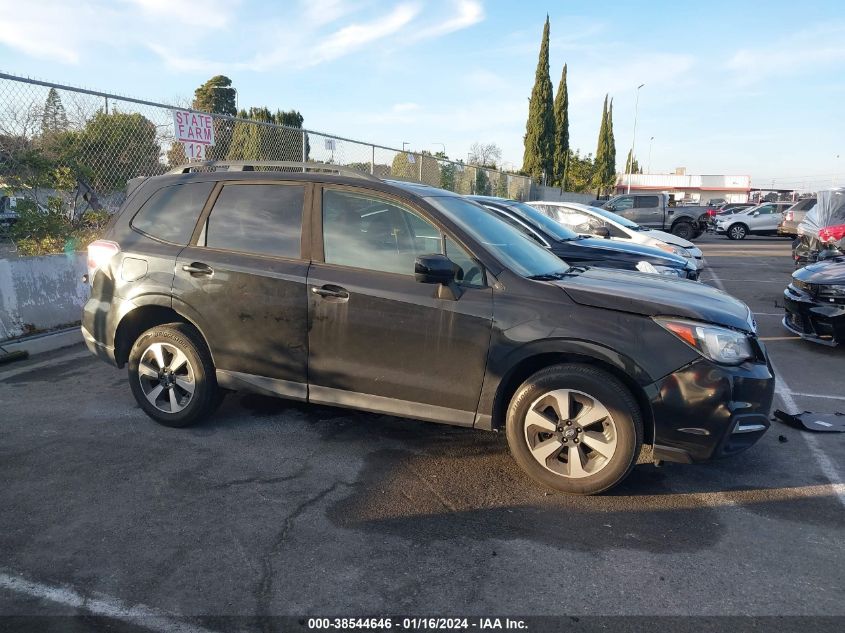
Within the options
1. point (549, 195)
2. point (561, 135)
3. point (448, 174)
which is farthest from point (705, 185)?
point (448, 174)

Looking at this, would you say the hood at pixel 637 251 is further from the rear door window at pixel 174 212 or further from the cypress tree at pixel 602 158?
the cypress tree at pixel 602 158

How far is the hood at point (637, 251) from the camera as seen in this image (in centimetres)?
824

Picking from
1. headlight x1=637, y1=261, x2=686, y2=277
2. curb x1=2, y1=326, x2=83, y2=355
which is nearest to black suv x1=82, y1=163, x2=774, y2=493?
curb x1=2, y1=326, x2=83, y2=355

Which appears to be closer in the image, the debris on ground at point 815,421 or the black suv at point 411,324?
the black suv at point 411,324

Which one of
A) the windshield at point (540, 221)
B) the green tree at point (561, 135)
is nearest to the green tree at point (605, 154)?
the green tree at point (561, 135)

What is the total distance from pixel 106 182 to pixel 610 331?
23.4 feet

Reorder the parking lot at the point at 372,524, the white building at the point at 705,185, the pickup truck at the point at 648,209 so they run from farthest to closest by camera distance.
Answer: the white building at the point at 705,185, the pickup truck at the point at 648,209, the parking lot at the point at 372,524

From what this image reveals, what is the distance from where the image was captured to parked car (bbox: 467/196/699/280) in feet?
26.2

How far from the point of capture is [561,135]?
1780 inches

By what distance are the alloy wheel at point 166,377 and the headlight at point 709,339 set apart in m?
3.17

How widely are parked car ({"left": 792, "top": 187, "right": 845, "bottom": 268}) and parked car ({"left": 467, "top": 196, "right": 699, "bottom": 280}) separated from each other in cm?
585

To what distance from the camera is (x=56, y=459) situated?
158 inches

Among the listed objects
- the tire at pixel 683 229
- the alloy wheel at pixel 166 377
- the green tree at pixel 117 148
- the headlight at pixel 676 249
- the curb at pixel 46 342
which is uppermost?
the green tree at pixel 117 148

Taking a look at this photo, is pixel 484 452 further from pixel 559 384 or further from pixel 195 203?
pixel 195 203
